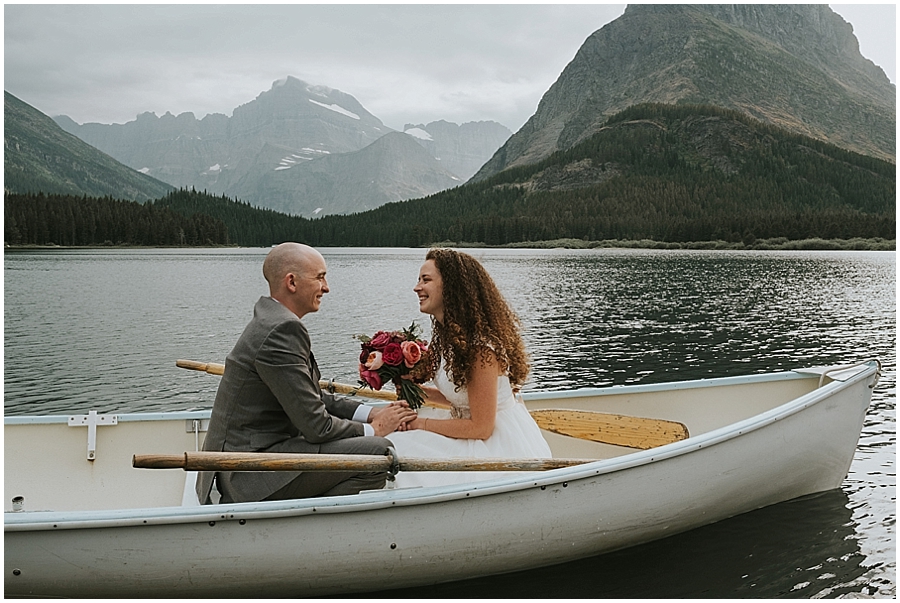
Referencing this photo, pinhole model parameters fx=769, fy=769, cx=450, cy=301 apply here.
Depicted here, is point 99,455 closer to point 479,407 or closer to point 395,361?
point 395,361

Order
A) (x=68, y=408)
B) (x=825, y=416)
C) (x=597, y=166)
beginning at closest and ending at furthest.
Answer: (x=825, y=416), (x=68, y=408), (x=597, y=166)

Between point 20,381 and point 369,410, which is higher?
point 369,410

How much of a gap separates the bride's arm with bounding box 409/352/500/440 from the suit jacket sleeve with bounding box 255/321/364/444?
3.01ft

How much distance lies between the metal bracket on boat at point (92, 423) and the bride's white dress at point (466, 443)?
2.47 m

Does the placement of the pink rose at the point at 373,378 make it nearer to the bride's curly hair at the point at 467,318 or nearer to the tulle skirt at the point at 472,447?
the tulle skirt at the point at 472,447

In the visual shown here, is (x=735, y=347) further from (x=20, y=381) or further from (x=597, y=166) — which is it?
(x=597, y=166)

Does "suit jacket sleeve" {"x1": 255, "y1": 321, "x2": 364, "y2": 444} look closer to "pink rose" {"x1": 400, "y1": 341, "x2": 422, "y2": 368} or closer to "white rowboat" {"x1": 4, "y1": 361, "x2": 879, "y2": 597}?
"white rowboat" {"x1": 4, "y1": 361, "x2": 879, "y2": 597}

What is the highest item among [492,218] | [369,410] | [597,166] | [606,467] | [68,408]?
[597,166]

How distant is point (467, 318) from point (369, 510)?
127 centimetres

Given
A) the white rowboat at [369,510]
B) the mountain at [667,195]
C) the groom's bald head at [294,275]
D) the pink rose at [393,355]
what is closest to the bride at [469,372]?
the pink rose at [393,355]

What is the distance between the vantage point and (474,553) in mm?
4809

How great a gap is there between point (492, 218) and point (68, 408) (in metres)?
125

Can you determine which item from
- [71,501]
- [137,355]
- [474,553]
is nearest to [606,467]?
[474,553]

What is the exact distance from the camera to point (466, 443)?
4867 millimetres
